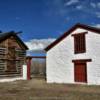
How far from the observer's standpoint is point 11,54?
34.9 m

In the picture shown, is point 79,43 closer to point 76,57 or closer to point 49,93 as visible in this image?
point 76,57

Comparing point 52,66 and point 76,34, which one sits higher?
point 76,34

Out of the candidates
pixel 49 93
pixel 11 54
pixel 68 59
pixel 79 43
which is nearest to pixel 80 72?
pixel 68 59

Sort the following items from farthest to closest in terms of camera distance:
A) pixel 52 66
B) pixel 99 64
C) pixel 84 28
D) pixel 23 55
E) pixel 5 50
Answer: pixel 23 55 < pixel 5 50 < pixel 52 66 < pixel 84 28 < pixel 99 64

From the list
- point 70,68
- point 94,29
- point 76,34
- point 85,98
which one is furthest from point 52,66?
point 85,98

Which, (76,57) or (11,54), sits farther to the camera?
(11,54)

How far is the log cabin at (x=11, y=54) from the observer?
3378cm

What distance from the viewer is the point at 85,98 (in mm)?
16594

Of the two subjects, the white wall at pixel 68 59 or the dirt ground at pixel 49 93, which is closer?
the dirt ground at pixel 49 93

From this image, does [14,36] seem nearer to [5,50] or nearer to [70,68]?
[5,50]

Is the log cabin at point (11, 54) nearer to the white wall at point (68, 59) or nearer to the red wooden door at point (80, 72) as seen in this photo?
the white wall at point (68, 59)

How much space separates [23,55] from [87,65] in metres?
11.3

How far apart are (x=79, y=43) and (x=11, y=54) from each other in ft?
32.2

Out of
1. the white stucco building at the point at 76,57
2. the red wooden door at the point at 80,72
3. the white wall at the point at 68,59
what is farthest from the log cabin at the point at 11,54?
the red wooden door at the point at 80,72
